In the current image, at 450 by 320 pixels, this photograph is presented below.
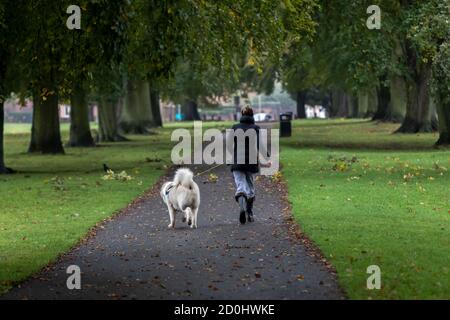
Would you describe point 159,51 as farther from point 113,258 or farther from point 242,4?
point 242,4

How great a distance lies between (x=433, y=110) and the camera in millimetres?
50406

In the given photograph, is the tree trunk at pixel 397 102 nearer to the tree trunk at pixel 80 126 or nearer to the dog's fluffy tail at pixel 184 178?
the tree trunk at pixel 80 126

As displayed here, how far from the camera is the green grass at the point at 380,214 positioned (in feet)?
35.2

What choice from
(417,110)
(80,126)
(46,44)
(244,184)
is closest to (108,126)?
(80,126)

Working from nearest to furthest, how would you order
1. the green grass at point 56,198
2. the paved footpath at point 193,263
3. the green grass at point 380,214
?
the paved footpath at point 193,263 < the green grass at point 380,214 < the green grass at point 56,198

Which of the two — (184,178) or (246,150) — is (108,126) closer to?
(246,150)

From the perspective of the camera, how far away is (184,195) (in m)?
15.3

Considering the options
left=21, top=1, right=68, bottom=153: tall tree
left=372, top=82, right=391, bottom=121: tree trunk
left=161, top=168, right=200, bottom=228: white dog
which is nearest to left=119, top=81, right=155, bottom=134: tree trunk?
left=372, top=82, right=391, bottom=121: tree trunk

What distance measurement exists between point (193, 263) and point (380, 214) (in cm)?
595

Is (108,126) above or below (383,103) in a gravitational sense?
below

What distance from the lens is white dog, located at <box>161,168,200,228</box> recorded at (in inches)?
604

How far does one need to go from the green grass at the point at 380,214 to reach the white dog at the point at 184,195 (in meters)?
1.77

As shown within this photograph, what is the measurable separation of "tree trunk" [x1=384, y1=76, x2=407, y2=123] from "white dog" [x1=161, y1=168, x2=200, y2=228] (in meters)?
42.0

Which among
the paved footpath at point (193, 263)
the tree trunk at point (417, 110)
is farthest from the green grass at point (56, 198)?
the tree trunk at point (417, 110)
